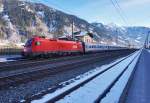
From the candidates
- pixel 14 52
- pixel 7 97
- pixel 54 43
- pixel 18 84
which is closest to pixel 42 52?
pixel 54 43

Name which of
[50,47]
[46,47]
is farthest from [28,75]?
[50,47]

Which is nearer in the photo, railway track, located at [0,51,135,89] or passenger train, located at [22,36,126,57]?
railway track, located at [0,51,135,89]

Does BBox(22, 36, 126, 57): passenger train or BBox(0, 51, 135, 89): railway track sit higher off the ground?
BBox(22, 36, 126, 57): passenger train

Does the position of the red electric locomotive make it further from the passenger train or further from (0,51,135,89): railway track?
(0,51,135,89): railway track

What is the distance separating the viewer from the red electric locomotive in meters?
37.3

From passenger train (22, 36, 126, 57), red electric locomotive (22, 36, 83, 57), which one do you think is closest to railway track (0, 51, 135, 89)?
red electric locomotive (22, 36, 83, 57)

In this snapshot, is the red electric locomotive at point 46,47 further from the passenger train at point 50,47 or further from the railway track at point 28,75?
the railway track at point 28,75

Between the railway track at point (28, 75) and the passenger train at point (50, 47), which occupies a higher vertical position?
the passenger train at point (50, 47)

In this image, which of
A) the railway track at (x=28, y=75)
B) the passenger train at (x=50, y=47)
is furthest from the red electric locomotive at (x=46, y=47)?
the railway track at (x=28, y=75)

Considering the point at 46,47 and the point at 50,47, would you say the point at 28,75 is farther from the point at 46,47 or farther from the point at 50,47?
the point at 50,47

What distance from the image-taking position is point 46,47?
134 feet

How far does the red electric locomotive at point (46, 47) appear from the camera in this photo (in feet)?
122

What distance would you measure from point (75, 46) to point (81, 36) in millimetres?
74994

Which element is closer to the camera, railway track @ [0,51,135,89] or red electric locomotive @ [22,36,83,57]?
railway track @ [0,51,135,89]
